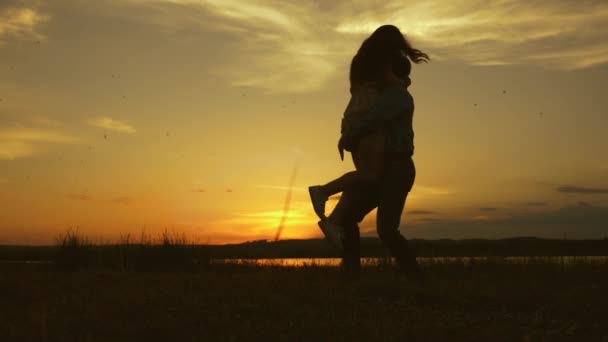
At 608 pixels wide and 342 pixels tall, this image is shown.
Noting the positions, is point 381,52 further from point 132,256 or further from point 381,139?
point 132,256

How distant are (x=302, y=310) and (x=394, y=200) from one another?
2.06m

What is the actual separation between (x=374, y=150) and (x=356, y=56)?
1039 millimetres

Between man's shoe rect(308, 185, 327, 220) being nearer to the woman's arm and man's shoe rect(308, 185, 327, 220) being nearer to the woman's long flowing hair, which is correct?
the woman's arm

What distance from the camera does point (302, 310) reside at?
5535 mm

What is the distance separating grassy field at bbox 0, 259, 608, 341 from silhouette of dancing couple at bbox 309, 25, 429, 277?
58 cm

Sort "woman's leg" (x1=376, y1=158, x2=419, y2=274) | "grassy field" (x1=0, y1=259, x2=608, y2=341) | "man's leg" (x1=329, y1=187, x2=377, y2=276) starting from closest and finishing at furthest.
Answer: "grassy field" (x1=0, y1=259, x2=608, y2=341), "woman's leg" (x1=376, y1=158, x2=419, y2=274), "man's leg" (x1=329, y1=187, x2=377, y2=276)

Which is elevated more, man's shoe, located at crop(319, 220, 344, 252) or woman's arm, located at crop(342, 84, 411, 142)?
woman's arm, located at crop(342, 84, 411, 142)

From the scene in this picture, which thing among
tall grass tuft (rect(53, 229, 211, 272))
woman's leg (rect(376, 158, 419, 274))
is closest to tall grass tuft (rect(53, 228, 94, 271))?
tall grass tuft (rect(53, 229, 211, 272))

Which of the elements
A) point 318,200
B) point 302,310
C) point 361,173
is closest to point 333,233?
point 318,200

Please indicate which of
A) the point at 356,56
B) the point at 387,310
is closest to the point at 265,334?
the point at 387,310

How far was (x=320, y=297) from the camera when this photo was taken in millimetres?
6133

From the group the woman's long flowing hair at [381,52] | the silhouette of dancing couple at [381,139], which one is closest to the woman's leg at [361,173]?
the silhouette of dancing couple at [381,139]

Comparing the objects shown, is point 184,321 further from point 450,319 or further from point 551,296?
Answer: point 551,296

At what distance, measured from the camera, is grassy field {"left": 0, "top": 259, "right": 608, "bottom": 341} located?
15.4ft
